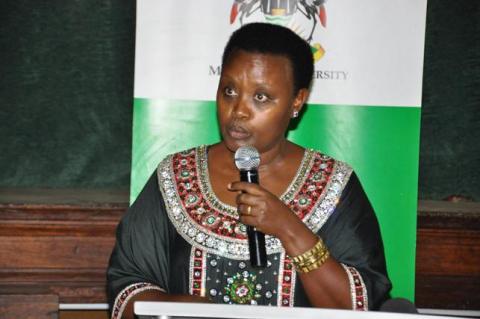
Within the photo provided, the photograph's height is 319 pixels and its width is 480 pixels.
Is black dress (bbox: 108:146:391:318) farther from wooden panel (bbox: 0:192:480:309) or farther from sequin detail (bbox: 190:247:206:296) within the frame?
wooden panel (bbox: 0:192:480:309)

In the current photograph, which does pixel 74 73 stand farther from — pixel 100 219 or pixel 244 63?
pixel 244 63

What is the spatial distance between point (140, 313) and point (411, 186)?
7.38ft

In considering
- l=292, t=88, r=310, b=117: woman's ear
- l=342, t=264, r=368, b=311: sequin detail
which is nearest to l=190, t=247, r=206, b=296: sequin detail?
l=342, t=264, r=368, b=311: sequin detail

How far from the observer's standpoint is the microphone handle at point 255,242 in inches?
87.3

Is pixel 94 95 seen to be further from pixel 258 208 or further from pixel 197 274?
pixel 258 208

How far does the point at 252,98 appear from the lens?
8.13 feet

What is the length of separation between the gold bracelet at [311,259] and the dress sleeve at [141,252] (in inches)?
17.6

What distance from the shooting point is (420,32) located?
358 cm

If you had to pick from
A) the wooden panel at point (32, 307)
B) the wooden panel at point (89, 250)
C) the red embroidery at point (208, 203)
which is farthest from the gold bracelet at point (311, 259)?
the wooden panel at point (89, 250)

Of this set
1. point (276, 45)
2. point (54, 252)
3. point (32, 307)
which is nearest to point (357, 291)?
point (276, 45)

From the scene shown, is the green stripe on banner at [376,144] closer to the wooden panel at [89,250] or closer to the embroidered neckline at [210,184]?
the wooden panel at [89,250]

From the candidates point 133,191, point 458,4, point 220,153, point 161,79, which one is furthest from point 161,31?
point 458,4

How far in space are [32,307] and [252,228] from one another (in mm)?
634

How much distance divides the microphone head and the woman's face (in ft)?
0.55
